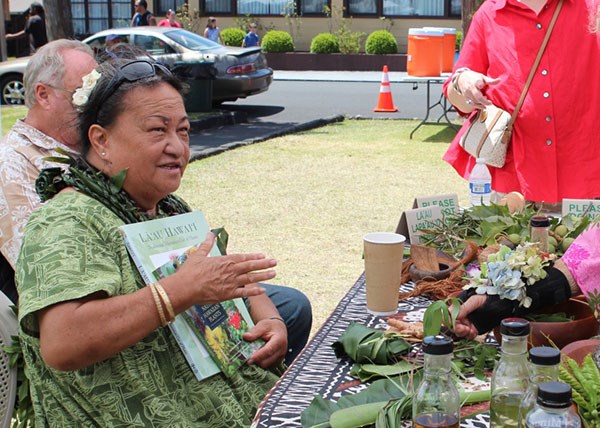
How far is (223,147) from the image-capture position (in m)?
10.4

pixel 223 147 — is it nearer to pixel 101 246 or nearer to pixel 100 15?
pixel 101 246

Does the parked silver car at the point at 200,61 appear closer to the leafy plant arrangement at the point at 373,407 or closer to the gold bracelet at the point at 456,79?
the gold bracelet at the point at 456,79

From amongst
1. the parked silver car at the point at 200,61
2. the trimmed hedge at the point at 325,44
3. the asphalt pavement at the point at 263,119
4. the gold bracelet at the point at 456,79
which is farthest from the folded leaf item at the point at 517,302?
the trimmed hedge at the point at 325,44

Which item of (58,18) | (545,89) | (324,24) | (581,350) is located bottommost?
(581,350)

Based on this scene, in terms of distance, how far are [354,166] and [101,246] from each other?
7.35 metres

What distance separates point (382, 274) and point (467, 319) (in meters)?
0.39

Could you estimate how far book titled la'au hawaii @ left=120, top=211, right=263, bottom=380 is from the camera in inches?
79.7

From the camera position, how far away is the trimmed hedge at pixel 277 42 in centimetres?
2455

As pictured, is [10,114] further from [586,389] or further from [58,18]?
[586,389]

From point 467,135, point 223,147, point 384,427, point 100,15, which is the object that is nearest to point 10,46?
point 100,15

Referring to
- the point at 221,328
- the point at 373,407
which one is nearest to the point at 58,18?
the point at 221,328

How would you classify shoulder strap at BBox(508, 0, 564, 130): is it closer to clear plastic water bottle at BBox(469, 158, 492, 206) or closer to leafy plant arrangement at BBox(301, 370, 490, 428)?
clear plastic water bottle at BBox(469, 158, 492, 206)

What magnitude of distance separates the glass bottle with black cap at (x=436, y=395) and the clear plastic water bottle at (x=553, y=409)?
24 cm

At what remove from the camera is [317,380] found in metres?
1.87
